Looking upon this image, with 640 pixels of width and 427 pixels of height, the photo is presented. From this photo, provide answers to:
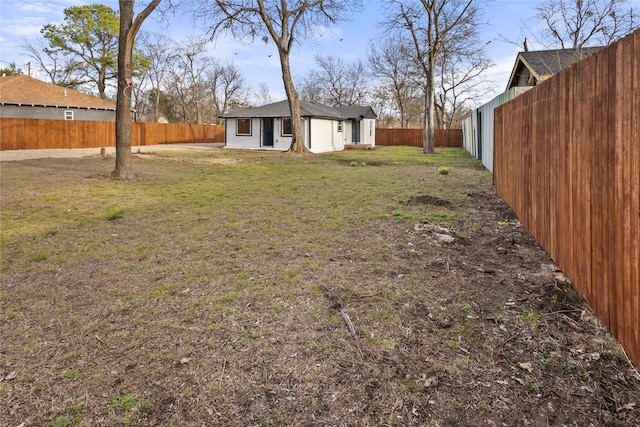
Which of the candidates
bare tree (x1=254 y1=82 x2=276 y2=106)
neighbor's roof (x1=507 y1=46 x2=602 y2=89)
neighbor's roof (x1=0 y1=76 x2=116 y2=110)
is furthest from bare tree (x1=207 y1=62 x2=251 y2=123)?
neighbor's roof (x1=507 y1=46 x2=602 y2=89)

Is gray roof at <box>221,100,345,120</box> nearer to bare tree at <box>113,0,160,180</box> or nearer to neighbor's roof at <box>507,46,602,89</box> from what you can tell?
neighbor's roof at <box>507,46,602,89</box>

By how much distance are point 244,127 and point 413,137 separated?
15.5 metres

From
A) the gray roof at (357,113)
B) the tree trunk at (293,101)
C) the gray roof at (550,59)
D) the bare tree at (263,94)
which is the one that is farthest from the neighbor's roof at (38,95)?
the bare tree at (263,94)

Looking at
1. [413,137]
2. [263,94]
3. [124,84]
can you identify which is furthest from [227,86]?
[124,84]

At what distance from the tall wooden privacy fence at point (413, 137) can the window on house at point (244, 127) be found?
1415 cm

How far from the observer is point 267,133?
85.0 feet

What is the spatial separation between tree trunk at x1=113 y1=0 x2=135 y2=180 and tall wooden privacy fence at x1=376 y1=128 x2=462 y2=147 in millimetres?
26751

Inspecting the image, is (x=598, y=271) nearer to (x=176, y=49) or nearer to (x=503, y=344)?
(x=503, y=344)

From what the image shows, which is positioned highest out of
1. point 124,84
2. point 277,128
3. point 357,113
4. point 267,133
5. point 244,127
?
point 357,113

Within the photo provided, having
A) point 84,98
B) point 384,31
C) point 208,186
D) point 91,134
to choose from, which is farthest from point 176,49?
point 208,186

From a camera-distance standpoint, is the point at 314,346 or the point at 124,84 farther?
the point at 124,84

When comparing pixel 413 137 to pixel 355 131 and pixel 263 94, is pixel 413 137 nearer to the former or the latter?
pixel 355 131

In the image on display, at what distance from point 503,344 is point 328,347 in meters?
1.05

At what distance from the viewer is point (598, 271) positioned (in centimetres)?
267
